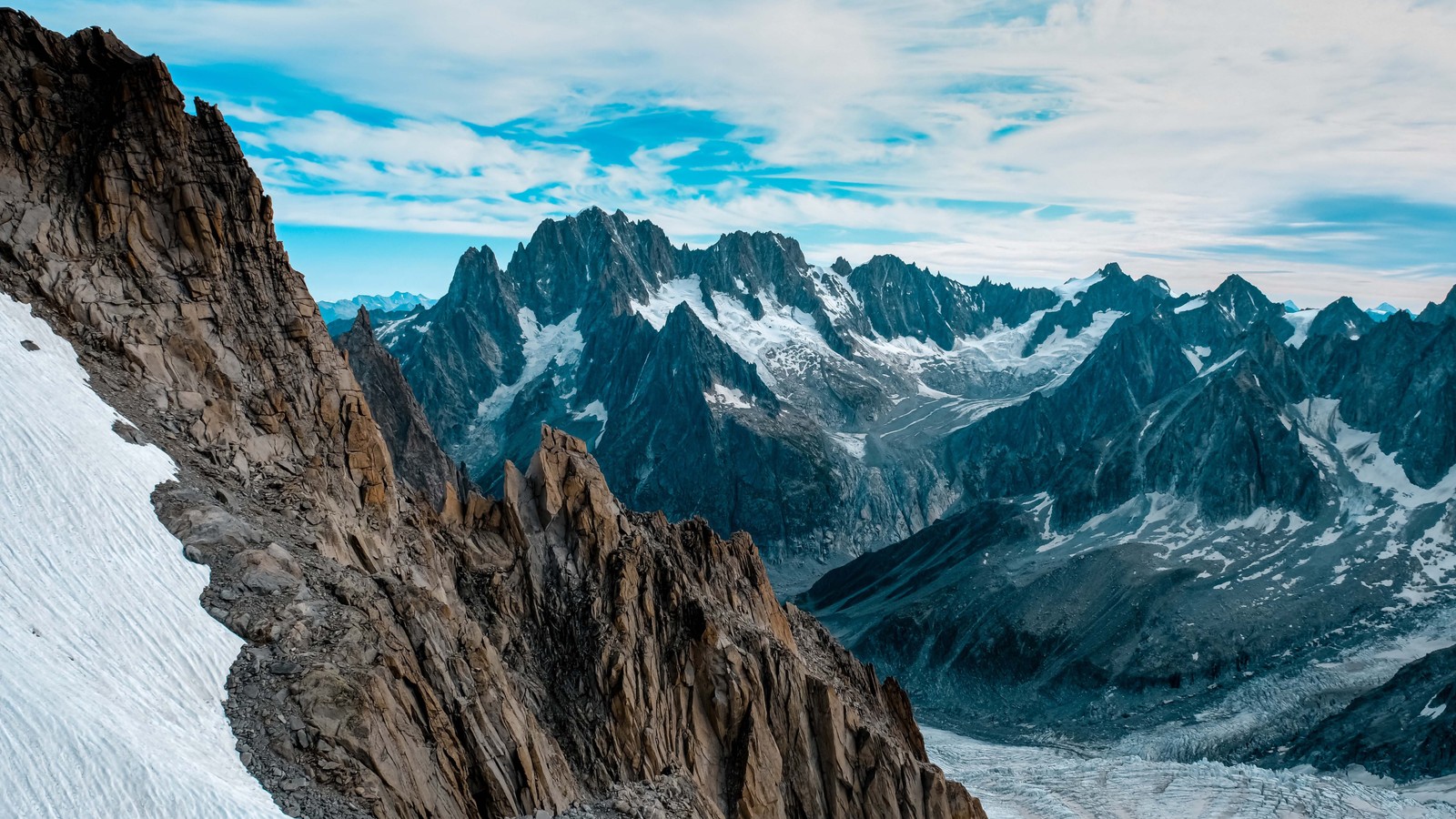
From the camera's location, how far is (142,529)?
27312mm

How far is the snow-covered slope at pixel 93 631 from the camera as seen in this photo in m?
20.7

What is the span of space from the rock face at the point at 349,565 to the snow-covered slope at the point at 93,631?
778 mm

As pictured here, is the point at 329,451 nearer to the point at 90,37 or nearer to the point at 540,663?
the point at 540,663

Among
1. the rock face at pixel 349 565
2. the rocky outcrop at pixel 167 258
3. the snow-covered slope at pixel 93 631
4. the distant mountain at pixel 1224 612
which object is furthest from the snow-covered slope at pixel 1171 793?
the snow-covered slope at pixel 93 631

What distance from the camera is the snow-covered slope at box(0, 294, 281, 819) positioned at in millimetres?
20656

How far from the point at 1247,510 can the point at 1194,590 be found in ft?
116

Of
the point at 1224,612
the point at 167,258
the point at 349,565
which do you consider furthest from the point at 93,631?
the point at 1224,612

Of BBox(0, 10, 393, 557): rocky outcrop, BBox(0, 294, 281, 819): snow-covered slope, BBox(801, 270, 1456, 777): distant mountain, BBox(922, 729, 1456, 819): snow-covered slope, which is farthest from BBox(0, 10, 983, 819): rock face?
BBox(801, 270, 1456, 777): distant mountain

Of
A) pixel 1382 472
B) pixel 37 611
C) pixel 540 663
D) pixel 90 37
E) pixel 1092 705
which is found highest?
pixel 90 37

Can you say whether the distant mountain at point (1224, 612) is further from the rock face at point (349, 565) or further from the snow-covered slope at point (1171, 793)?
the rock face at point (349, 565)

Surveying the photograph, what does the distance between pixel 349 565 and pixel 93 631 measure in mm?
9806

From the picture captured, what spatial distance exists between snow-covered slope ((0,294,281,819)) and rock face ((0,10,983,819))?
0.78 m

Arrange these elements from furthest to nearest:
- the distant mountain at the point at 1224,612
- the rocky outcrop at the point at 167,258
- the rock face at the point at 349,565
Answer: the distant mountain at the point at 1224,612 < the rocky outcrop at the point at 167,258 < the rock face at the point at 349,565

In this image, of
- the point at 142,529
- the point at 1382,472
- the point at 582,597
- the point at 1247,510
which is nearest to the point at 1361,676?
the point at 1247,510
